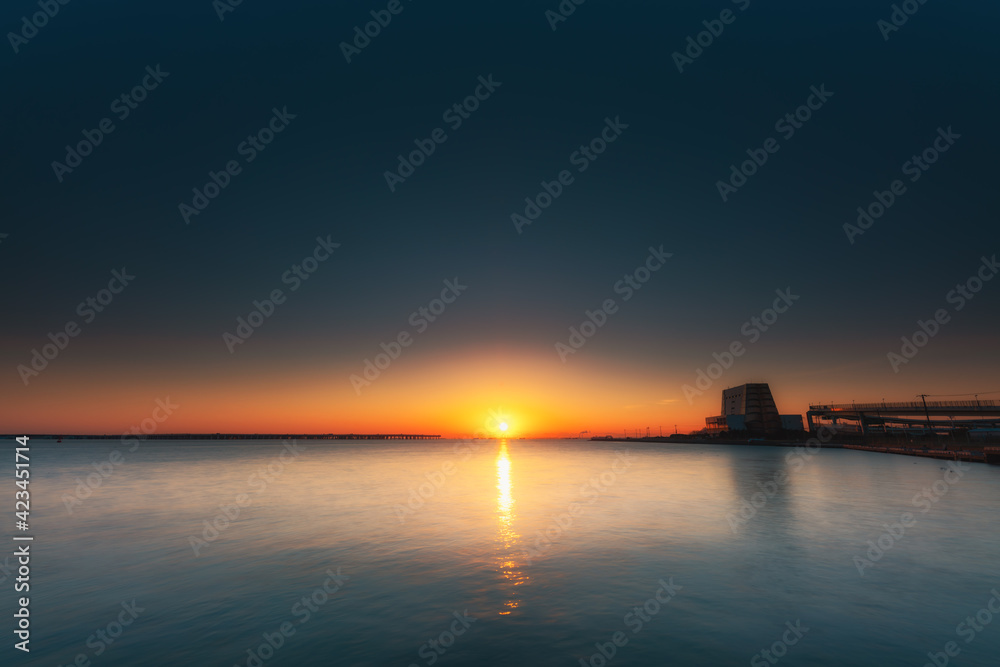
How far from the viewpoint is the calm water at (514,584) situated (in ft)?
33.6

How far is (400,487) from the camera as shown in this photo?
42875 millimetres

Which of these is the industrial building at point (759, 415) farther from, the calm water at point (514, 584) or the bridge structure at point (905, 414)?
the calm water at point (514, 584)

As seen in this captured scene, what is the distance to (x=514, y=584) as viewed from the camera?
47.6 feet

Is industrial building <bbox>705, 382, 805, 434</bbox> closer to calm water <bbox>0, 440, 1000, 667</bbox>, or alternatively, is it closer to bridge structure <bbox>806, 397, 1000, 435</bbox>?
bridge structure <bbox>806, 397, 1000, 435</bbox>

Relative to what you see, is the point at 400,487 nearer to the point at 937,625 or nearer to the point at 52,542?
the point at 52,542

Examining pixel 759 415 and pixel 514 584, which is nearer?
pixel 514 584

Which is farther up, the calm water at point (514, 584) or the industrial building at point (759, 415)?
the calm water at point (514, 584)

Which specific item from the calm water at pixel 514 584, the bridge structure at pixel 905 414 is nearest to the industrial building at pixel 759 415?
the bridge structure at pixel 905 414

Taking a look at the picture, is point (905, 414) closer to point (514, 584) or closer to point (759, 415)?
Result: point (759, 415)

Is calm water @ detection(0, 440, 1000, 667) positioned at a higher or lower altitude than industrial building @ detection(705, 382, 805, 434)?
higher

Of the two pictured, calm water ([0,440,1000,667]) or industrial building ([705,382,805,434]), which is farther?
industrial building ([705,382,805,434])

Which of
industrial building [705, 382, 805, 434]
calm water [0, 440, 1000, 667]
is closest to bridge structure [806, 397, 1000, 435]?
industrial building [705, 382, 805, 434]

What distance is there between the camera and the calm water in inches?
403

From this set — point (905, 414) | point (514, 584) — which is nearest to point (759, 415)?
point (905, 414)
